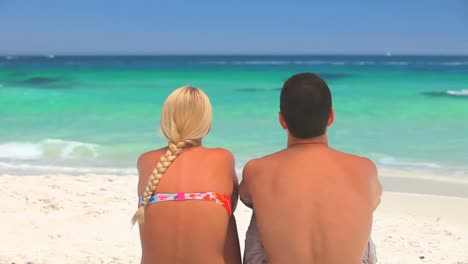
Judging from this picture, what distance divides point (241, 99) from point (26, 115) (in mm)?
6238

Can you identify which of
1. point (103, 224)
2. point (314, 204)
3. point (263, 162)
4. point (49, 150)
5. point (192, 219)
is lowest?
point (49, 150)

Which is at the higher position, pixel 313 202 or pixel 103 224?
pixel 313 202

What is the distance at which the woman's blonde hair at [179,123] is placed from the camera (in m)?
2.33

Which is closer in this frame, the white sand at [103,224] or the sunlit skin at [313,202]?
the sunlit skin at [313,202]

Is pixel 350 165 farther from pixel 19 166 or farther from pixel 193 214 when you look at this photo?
pixel 19 166

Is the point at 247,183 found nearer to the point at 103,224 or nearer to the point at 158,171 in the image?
the point at 158,171

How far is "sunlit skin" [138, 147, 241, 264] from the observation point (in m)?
2.31

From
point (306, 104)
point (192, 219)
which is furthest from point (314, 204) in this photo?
point (192, 219)

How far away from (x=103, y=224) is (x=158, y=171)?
2271 millimetres

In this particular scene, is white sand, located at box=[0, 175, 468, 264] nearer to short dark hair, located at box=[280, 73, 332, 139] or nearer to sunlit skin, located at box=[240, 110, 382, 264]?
sunlit skin, located at box=[240, 110, 382, 264]

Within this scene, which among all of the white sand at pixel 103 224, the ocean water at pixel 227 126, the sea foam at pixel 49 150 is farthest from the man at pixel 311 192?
the sea foam at pixel 49 150

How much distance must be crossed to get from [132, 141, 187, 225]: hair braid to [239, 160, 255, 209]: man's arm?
0.91 feet

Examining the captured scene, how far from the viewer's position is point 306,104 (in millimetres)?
2078

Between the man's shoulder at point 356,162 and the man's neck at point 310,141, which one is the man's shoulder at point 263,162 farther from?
the man's shoulder at point 356,162
